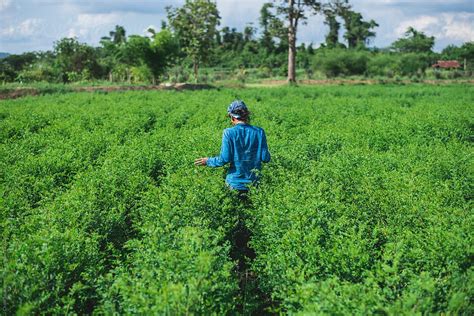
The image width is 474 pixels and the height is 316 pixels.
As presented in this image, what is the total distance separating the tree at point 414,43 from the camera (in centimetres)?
8756

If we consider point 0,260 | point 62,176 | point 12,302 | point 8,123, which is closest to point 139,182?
point 62,176

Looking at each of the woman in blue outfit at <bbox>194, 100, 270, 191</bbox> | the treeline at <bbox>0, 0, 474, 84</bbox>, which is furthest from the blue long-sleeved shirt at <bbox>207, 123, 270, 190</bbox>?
the treeline at <bbox>0, 0, 474, 84</bbox>

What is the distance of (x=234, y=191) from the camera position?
6242 millimetres

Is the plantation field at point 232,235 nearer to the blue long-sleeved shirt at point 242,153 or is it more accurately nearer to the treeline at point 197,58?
the blue long-sleeved shirt at point 242,153

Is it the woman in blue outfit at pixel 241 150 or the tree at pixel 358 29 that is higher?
the tree at pixel 358 29

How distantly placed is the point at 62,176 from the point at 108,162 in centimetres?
95

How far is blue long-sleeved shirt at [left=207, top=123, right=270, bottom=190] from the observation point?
6.39m

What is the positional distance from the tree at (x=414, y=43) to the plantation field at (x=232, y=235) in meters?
88.8

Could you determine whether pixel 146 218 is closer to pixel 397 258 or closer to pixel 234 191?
pixel 234 191

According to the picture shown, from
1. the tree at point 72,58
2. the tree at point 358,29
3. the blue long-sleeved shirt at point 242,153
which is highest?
the tree at point 358,29

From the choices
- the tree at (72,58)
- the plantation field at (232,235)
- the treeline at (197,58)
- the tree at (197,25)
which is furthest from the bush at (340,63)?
the plantation field at (232,235)

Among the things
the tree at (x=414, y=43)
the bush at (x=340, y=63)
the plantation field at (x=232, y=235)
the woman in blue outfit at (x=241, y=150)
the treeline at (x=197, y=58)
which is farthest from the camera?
the tree at (x=414, y=43)

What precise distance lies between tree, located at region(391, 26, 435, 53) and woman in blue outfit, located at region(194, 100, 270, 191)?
90.5 metres

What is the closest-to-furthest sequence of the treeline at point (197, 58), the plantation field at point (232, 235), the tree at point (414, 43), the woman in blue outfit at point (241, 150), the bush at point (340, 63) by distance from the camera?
the plantation field at point (232, 235) < the woman in blue outfit at point (241, 150) < the treeline at point (197, 58) < the bush at point (340, 63) < the tree at point (414, 43)
